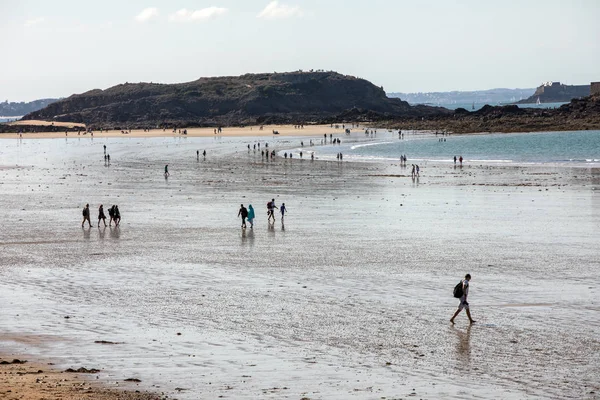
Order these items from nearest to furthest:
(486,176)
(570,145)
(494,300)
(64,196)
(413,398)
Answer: (413,398), (494,300), (64,196), (486,176), (570,145)

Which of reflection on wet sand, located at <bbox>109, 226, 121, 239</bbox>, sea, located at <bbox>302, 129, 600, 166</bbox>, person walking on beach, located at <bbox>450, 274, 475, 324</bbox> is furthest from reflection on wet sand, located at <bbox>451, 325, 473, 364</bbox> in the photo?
sea, located at <bbox>302, 129, 600, 166</bbox>

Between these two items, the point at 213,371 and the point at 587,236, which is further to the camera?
the point at 587,236

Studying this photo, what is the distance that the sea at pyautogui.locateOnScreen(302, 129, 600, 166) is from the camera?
263 feet

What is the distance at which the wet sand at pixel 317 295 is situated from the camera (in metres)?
15.1

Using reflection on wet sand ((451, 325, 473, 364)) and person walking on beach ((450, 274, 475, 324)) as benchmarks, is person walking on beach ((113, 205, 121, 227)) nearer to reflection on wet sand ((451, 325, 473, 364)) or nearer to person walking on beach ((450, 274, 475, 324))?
person walking on beach ((450, 274, 475, 324))

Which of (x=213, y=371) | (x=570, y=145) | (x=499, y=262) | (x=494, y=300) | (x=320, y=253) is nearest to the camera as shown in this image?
(x=213, y=371)

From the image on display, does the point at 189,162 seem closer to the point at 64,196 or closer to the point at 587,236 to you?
the point at 64,196

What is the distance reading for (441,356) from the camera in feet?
53.5

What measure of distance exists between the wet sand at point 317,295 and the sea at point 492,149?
36.4 m

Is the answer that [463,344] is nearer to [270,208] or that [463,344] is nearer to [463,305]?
[463,305]

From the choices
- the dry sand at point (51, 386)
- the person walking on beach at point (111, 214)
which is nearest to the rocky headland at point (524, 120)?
the person walking on beach at point (111, 214)

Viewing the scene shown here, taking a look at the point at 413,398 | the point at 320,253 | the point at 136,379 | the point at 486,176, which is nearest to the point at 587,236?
the point at 320,253

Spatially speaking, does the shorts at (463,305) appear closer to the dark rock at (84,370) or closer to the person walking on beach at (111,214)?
the dark rock at (84,370)

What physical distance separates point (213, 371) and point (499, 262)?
1326cm
